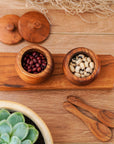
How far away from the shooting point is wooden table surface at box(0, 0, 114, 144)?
0.75 meters

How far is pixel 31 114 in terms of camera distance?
0.56 m

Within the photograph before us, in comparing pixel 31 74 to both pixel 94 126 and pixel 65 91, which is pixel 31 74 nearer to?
pixel 65 91

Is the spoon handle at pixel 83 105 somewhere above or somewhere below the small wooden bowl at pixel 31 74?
below

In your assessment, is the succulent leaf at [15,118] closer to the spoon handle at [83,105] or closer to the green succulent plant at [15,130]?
the green succulent plant at [15,130]

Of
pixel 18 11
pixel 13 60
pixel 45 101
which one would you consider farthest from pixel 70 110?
pixel 18 11

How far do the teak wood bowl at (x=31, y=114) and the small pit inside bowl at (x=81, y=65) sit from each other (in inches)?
8.8

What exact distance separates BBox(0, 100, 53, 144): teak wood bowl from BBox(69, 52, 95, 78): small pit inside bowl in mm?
223

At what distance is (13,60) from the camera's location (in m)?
0.76

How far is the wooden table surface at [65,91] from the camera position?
75 cm

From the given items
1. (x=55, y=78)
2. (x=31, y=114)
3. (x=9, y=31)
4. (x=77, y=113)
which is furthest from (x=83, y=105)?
(x=9, y=31)

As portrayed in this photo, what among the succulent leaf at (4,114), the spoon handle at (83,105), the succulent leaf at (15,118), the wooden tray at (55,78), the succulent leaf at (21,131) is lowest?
the succulent leaf at (21,131)

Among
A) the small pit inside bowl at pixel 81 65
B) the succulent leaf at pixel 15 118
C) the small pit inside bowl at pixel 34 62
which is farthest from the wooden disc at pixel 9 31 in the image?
the succulent leaf at pixel 15 118

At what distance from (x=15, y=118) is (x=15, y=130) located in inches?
1.2

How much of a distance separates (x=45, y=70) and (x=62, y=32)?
0.24 m
